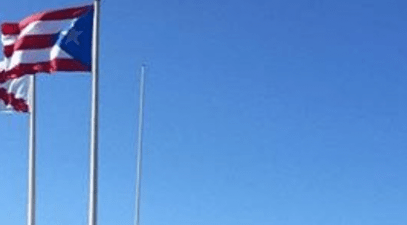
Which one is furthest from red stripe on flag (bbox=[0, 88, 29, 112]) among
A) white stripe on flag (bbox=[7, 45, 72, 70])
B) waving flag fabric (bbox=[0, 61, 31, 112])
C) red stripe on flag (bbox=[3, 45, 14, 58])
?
white stripe on flag (bbox=[7, 45, 72, 70])

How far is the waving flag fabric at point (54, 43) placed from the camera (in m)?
22.8

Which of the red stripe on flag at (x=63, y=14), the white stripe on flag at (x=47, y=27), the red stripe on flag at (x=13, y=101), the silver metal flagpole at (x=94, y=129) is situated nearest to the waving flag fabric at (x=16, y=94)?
the red stripe on flag at (x=13, y=101)

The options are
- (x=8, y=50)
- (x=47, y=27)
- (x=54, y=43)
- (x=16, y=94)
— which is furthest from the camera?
(x=16, y=94)

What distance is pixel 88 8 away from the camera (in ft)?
75.7

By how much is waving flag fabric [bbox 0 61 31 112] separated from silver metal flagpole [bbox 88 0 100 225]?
4416 millimetres

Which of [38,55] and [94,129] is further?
[38,55]

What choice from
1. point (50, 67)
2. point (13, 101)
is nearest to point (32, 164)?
point (13, 101)

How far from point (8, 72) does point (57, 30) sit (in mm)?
1717

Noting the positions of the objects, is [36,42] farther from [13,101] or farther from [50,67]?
[13,101]

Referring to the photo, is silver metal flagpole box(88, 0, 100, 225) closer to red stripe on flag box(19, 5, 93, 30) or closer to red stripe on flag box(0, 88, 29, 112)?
Result: red stripe on flag box(19, 5, 93, 30)

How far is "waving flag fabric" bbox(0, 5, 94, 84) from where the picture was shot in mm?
22750

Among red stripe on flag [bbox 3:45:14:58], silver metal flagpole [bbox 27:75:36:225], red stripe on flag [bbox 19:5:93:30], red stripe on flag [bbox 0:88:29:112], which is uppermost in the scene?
red stripe on flag [bbox 19:5:93:30]

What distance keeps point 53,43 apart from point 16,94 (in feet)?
11.7

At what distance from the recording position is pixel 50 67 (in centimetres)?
2292
